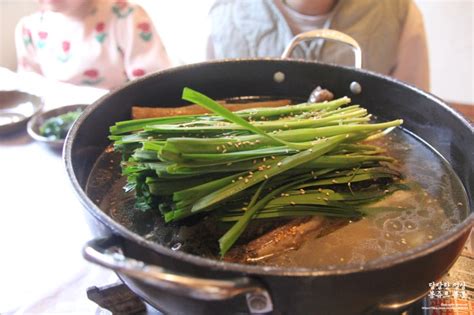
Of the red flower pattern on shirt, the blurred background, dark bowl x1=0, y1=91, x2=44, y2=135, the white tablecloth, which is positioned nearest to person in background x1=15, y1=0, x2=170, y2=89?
the red flower pattern on shirt

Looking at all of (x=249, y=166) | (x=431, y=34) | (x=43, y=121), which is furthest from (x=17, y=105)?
(x=431, y=34)

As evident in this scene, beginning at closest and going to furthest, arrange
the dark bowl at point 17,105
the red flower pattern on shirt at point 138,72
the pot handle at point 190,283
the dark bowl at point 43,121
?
the pot handle at point 190,283
the dark bowl at point 43,121
the dark bowl at point 17,105
the red flower pattern on shirt at point 138,72

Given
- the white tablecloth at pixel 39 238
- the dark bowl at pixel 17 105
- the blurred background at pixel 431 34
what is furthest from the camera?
the blurred background at pixel 431 34

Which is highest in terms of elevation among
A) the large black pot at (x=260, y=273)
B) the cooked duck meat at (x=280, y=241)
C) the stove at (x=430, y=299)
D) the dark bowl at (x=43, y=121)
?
the large black pot at (x=260, y=273)

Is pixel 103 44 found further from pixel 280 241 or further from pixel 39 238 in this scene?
pixel 280 241

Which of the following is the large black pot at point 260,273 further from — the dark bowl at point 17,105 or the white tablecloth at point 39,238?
the dark bowl at point 17,105

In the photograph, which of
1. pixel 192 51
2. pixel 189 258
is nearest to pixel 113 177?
pixel 189 258

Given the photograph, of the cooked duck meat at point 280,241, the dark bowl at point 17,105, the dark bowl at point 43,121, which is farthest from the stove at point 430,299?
the dark bowl at point 17,105
